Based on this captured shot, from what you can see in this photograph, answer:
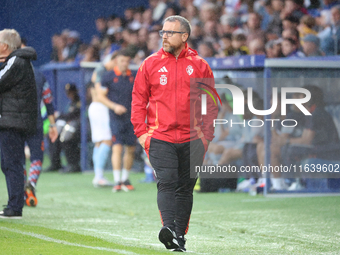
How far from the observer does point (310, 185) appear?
31.3 ft

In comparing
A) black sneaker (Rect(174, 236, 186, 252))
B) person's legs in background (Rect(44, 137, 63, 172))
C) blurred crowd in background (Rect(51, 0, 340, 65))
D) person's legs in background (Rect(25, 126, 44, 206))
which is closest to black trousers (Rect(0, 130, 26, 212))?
person's legs in background (Rect(25, 126, 44, 206))

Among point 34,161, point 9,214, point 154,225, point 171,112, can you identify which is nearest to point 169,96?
point 171,112

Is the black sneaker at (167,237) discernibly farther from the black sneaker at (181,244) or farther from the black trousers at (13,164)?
the black trousers at (13,164)

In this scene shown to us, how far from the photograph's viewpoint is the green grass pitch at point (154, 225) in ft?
17.6

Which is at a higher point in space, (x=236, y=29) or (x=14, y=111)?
(x=236, y=29)

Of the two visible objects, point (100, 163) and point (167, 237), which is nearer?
point (167, 237)

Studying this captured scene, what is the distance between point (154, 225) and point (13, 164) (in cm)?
166

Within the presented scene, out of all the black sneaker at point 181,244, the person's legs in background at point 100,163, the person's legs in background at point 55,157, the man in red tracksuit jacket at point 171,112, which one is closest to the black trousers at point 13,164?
the man in red tracksuit jacket at point 171,112

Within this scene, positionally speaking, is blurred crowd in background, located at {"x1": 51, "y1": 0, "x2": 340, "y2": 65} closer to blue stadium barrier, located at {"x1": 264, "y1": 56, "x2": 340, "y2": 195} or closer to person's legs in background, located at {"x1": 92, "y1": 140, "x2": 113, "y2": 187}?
blue stadium barrier, located at {"x1": 264, "y1": 56, "x2": 340, "y2": 195}

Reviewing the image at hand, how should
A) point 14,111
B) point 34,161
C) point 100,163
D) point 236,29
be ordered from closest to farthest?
point 14,111, point 34,161, point 100,163, point 236,29

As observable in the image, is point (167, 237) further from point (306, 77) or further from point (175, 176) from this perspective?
point (306, 77)

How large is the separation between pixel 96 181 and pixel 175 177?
6.26 meters

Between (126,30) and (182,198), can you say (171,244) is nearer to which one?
(182,198)

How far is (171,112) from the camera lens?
5078 mm
